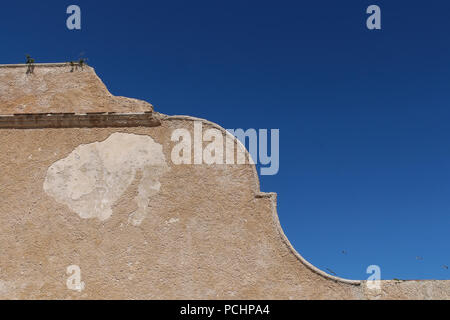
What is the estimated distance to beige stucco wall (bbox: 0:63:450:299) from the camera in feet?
22.2

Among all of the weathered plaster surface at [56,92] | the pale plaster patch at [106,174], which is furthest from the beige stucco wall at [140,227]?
the weathered plaster surface at [56,92]

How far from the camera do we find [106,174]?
7.43m

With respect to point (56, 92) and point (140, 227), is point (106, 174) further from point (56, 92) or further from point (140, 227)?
point (56, 92)

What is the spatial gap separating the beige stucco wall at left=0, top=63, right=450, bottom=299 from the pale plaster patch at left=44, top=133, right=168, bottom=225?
0.02m

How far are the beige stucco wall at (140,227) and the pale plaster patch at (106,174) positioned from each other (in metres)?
0.02

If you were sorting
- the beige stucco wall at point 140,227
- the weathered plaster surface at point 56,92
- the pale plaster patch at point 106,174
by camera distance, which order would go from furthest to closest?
the weathered plaster surface at point 56,92
the pale plaster patch at point 106,174
the beige stucco wall at point 140,227

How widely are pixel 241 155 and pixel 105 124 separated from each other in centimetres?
221

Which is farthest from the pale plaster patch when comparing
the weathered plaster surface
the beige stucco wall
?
the weathered plaster surface

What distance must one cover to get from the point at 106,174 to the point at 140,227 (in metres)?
1.01

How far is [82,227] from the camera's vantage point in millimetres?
7145

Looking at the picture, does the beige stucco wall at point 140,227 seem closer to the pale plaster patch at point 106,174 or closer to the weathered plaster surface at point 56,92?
the pale plaster patch at point 106,174

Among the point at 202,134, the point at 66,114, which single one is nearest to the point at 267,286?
the point at 202,134

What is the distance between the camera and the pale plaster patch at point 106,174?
23.8 ft

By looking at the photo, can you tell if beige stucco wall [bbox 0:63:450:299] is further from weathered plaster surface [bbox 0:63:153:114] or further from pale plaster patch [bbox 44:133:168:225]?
weathered plaster surface [bbox 0:63:153:114]
